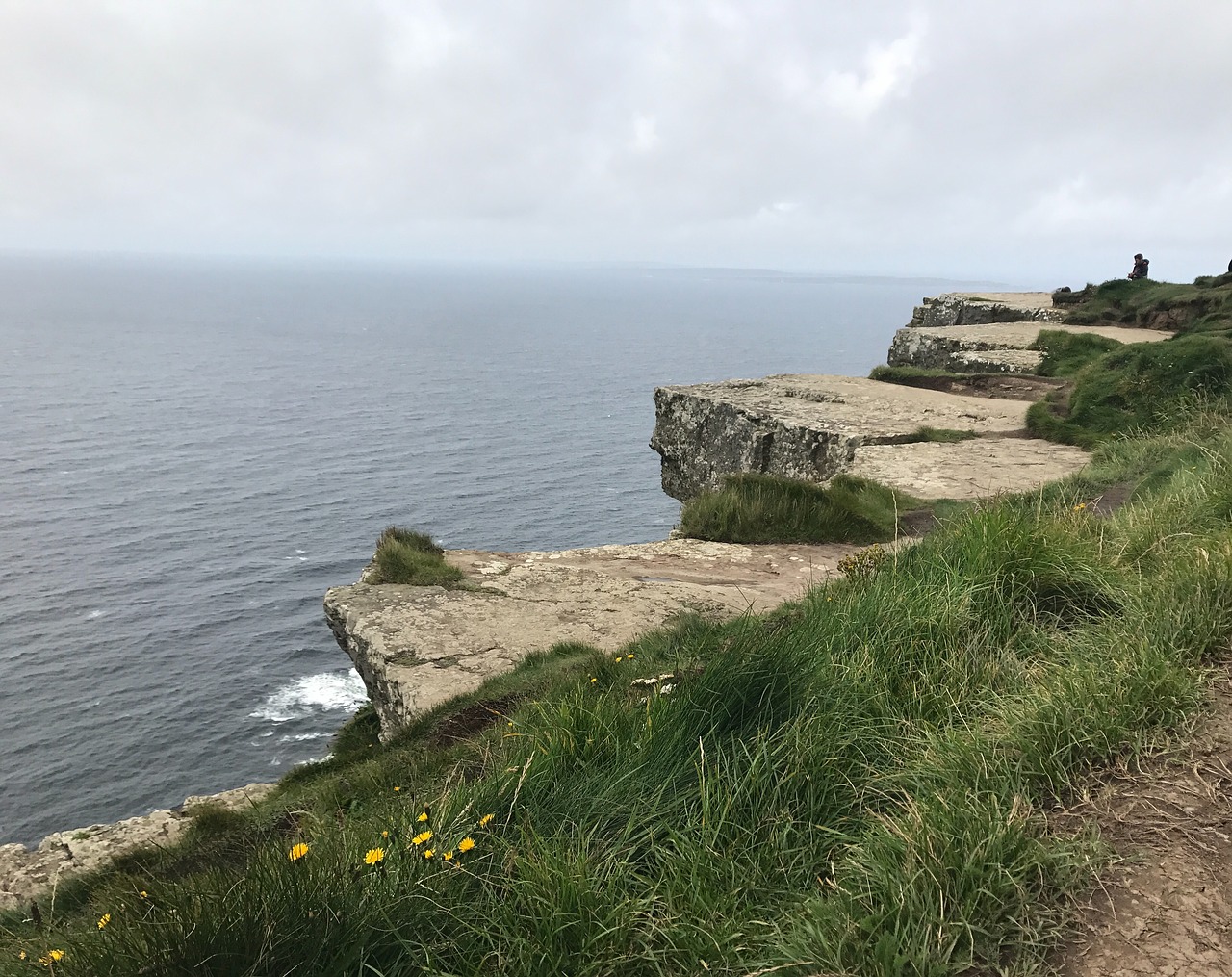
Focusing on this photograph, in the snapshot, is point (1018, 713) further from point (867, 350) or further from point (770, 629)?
point (867, 350)

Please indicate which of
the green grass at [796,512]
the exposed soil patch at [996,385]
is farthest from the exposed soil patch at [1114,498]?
the exposed soil patch at [996,385]

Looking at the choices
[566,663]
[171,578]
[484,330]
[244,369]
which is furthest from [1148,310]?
[484,330]

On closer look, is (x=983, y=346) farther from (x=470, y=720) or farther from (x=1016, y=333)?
(x=470, y=720)

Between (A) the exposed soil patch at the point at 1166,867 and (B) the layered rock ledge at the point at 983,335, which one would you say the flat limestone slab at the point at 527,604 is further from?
(B) the layered rock ledge at the point at 983,335

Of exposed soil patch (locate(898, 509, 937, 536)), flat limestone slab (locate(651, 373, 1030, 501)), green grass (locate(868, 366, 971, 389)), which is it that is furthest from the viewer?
green grass (locate(868, 366, 971, 389))

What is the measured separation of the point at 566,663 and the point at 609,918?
13.2 feet

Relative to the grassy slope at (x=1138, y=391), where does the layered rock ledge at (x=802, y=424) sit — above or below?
below

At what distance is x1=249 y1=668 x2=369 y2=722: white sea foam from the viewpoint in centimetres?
3688

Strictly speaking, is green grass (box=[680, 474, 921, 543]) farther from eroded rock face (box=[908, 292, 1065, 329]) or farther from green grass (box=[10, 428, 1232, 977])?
eroded rock face (box=[908, 292, 1065, 329])

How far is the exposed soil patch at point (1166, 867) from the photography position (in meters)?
2.77

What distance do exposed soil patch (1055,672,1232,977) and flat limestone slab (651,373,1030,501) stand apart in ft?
31.6

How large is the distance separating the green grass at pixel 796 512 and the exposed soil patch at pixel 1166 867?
684 cm

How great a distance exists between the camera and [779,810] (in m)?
3.79

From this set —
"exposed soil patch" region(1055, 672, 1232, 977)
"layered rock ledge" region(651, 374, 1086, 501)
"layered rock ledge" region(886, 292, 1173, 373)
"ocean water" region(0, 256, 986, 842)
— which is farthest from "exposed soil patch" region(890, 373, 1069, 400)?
"ocean water" region(0, 256, 986, 842)
